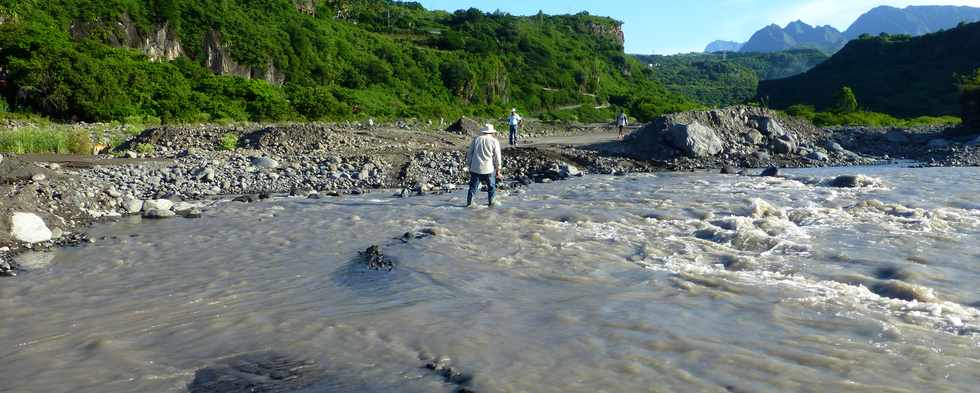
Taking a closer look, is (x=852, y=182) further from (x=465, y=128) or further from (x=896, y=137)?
(x=465, y=128)

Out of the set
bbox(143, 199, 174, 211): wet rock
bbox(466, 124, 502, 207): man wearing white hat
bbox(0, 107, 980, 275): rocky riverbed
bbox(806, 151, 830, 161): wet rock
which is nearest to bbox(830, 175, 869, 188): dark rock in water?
bbox(0, 107, 980, 275): rocky riverbed

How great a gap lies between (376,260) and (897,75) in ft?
285

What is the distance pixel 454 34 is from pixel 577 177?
6840 cm

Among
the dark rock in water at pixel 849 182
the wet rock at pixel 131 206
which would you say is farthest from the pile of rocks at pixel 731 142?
the wet rock at pixel 131 206

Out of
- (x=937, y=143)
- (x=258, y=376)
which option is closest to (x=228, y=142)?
(x=258, y=376)

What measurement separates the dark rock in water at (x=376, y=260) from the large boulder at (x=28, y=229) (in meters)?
4.50

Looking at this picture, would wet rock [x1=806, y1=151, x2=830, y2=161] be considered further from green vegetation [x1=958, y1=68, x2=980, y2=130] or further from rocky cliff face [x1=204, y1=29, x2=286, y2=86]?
rocky cliff face [x1=204, y1=29, x2=286, y2=86]

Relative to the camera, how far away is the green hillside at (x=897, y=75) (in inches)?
2667

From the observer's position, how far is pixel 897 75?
254 feet

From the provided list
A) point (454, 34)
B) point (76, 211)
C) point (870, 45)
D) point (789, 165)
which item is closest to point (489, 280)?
point (76, 211)

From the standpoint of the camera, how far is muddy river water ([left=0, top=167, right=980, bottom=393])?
4.53 metres

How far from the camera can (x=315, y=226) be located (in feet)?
33.8

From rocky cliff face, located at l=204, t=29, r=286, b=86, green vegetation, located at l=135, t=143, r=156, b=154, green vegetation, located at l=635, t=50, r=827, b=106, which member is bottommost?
green vegetation, located at l=135, t=143, r=156, b=154

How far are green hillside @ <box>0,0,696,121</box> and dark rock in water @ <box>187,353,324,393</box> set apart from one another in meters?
32.0
